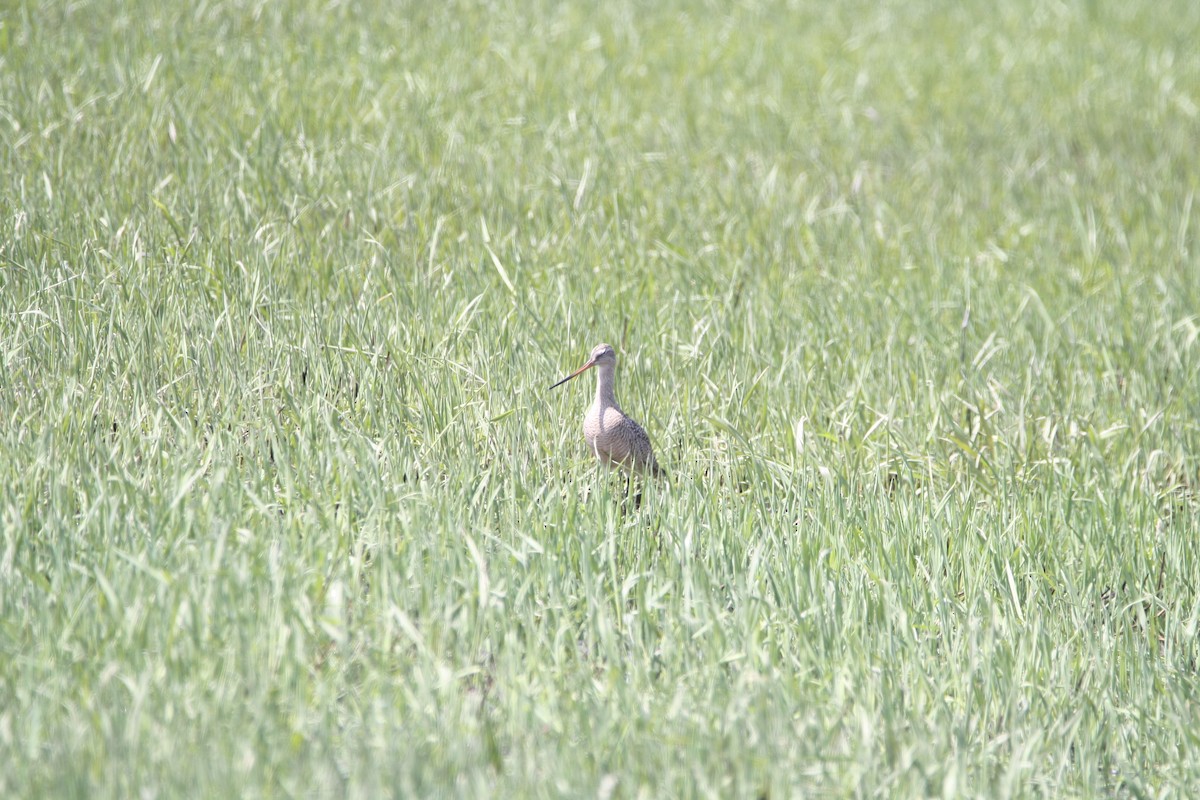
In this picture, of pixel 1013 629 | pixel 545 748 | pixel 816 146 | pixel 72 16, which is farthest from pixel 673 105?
pixel 545 748

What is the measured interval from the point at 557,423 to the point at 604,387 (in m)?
0.24

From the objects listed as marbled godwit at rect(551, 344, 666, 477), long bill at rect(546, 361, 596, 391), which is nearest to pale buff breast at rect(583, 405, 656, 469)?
marbled godwit at rect(551, 344, 666, 477)

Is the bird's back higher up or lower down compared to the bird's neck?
lower down

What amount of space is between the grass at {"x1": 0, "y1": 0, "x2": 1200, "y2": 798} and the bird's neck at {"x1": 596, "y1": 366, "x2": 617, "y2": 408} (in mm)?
236

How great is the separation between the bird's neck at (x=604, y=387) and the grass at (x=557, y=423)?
24cm

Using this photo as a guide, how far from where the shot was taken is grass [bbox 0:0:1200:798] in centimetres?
293

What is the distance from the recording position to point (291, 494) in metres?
3.63

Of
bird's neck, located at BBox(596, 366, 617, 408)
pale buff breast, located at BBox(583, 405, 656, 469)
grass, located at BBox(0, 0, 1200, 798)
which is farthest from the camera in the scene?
bird's neck, located at BBox(596, 366, 617, 408)

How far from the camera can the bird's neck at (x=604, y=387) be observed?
181 inches

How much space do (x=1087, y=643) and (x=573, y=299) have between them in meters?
2.76

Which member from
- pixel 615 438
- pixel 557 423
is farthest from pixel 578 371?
pixel 615 438

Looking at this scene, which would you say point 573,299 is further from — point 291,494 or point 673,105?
point 673,105

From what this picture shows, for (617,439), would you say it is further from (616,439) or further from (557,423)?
(557,423)

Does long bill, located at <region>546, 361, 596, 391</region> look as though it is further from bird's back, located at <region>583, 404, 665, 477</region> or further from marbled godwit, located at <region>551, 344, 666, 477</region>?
bird's back, located at <region>583, 404, 665, 477</region>
